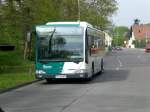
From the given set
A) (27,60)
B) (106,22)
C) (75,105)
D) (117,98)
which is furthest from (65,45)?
(106,22)

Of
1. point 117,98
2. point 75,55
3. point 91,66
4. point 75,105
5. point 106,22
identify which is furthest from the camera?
point 106,22

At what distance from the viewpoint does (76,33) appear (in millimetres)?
25469

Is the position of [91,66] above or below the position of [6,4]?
below

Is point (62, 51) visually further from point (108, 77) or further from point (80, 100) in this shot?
point (80, 100)

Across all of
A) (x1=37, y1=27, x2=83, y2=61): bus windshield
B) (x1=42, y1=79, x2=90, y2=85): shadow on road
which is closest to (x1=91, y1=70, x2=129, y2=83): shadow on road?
(x1=42, y1=79, x2=90, y2=85): shadow on road

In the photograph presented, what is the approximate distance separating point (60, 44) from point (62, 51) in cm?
35

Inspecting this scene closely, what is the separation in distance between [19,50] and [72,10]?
2528 centimetres

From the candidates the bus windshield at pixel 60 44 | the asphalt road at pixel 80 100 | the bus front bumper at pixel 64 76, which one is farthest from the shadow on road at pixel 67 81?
the asphalt road at pixel 80 100

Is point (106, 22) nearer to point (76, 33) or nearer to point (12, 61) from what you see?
point (12, 61)

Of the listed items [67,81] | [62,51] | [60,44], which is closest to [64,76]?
[62,51]

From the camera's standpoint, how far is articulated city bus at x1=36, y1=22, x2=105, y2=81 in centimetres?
2495

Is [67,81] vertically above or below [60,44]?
below

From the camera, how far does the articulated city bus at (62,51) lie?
25.0 m

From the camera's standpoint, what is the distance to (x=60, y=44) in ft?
82.9
